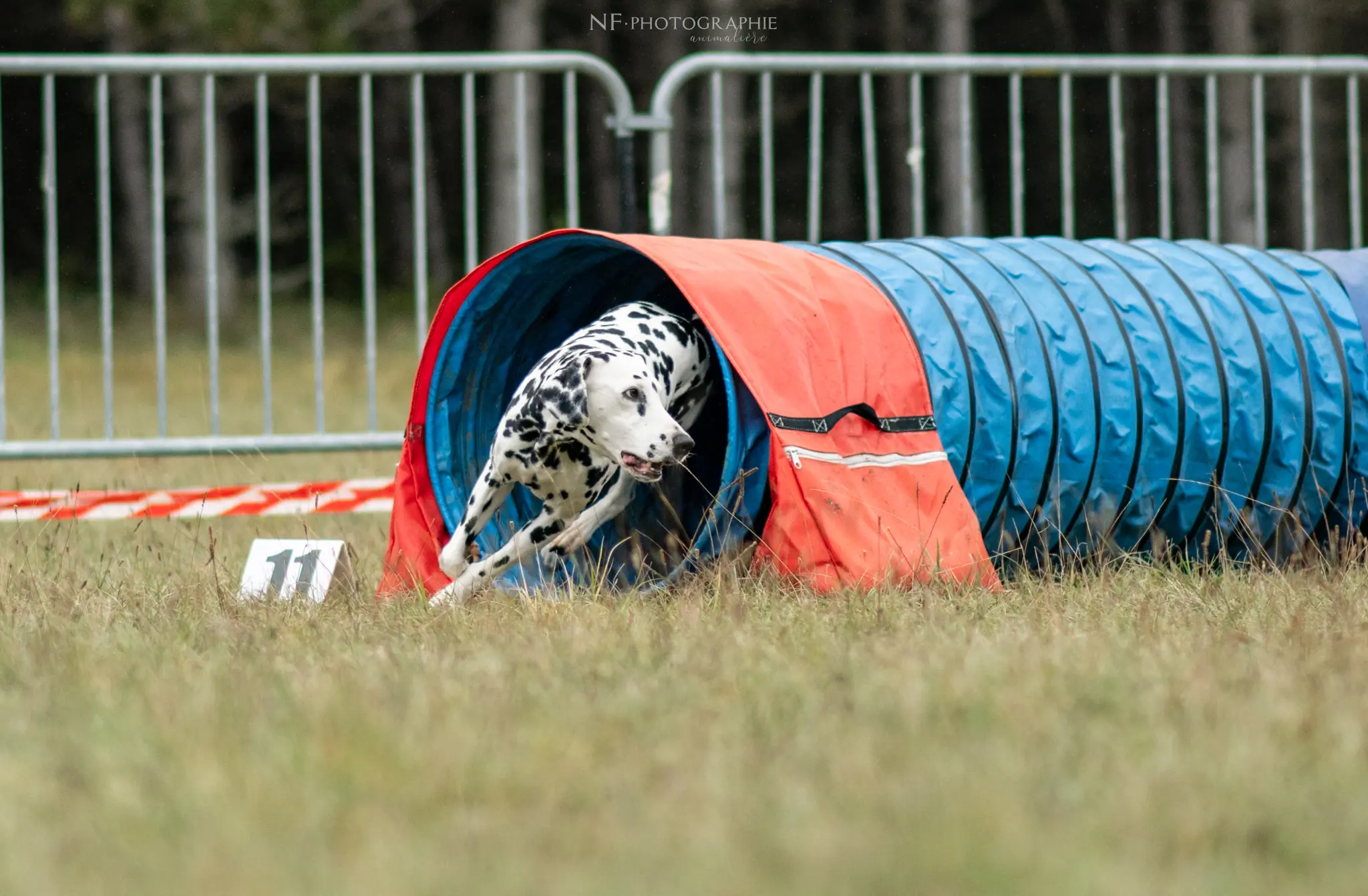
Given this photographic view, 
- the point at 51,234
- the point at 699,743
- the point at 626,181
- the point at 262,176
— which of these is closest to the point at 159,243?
the point at 51,234

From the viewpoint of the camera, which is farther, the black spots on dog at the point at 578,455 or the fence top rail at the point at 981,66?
the fence top rail at the point at 981,66

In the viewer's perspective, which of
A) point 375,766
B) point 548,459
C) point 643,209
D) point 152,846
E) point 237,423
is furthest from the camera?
point 643,209

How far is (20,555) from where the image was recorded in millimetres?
5309

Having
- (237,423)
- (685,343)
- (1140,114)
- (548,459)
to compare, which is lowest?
(237,423)

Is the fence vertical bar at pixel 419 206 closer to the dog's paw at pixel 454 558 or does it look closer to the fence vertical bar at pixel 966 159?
the dog's paw at pixel 454 558

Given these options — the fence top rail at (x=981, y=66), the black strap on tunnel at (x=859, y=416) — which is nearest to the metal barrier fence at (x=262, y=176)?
the fence top rail at (x=981, y=66)

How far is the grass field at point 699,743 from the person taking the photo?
2236 millimetres

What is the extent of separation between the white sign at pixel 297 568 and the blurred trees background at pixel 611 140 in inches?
658

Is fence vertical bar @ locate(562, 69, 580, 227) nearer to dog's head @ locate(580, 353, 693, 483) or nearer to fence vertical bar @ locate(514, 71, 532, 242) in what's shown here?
fence vertical bar @ locate(514, 71, 532, 242)

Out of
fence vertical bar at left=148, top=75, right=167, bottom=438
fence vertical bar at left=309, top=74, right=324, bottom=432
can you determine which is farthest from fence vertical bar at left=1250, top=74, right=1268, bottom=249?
fence vertical bar at left=148, top=75, right=167, bottom=438

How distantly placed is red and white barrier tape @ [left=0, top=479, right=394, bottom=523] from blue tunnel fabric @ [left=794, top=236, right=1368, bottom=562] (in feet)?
8.18

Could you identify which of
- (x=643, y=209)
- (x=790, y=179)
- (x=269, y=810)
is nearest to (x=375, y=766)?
(x=269, y=810)

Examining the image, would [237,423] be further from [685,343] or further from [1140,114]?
[1140,114]

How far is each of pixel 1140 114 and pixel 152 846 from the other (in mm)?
28904
